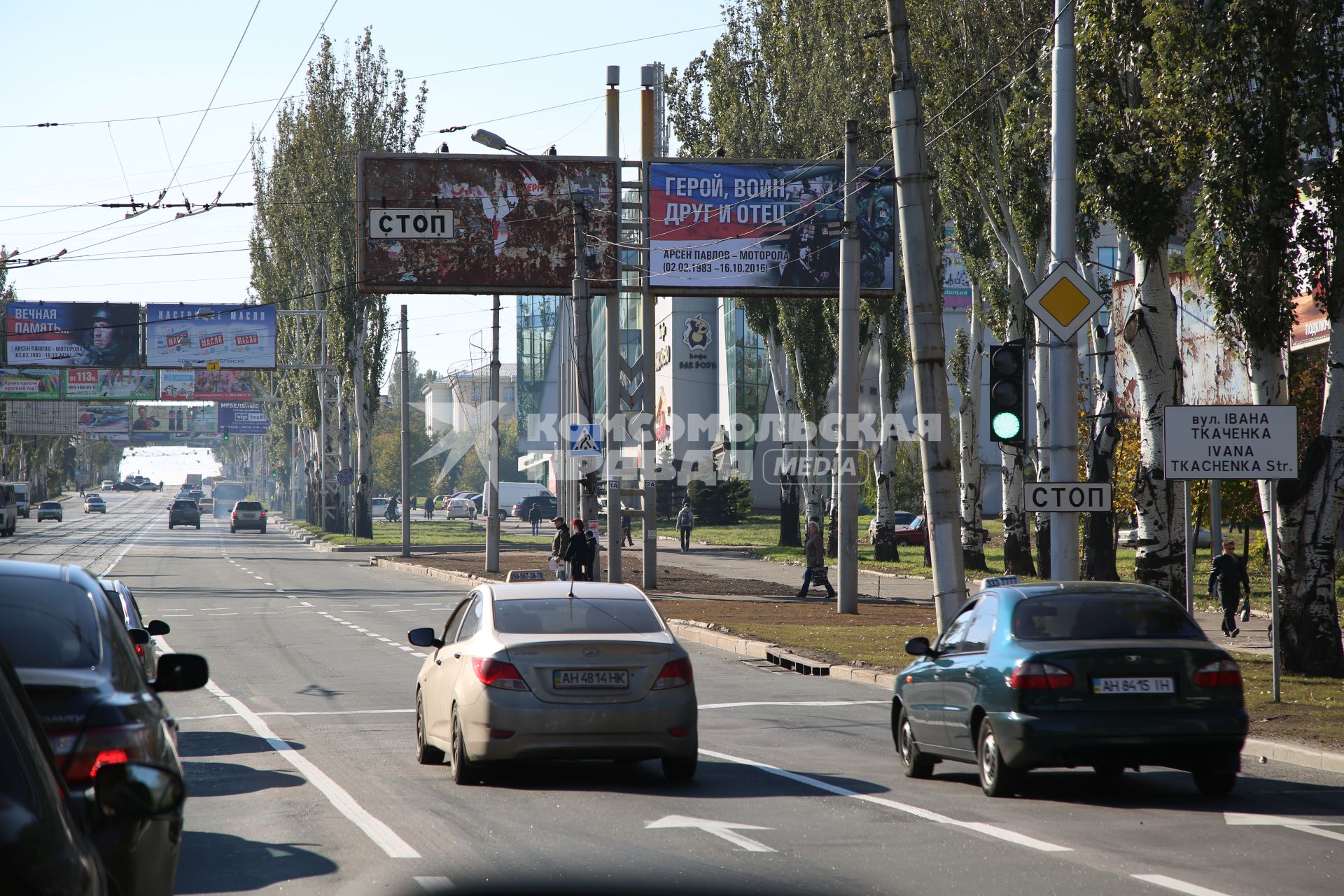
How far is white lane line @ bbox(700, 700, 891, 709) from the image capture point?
52.5 ft

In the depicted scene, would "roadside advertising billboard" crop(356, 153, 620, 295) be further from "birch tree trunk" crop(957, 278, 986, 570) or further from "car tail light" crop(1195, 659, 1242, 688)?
"car tail light" crop(1195, 659, 1242, 688)

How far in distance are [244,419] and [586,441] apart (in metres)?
96.6

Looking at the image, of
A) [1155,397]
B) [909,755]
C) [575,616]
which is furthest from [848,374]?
[575,616]

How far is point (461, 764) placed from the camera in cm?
1051

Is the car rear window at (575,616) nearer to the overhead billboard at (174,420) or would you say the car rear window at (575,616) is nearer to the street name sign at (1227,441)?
the street name sign at (1227,441)

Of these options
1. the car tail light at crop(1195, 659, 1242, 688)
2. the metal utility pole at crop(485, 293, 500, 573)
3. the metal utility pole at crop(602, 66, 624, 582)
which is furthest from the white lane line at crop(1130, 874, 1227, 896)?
the metal utility pole at crop(485, 293, 500, 573)

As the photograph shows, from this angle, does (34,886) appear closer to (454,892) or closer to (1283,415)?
(454,892)

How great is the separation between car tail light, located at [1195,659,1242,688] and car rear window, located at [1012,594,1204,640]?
277 millimetres

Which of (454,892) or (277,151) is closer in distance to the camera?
(454,892)

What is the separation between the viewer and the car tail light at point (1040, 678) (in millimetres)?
9797

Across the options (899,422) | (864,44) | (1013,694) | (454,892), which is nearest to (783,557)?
(899,422)

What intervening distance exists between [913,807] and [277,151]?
64293 millimetres

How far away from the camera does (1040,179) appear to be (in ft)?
94.8

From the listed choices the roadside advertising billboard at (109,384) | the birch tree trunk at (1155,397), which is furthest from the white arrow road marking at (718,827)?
the roadside advertising billboard at (109,384)
